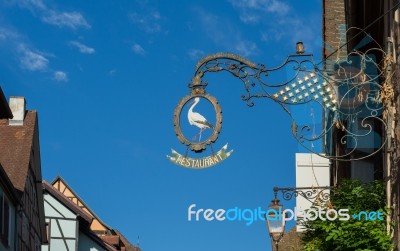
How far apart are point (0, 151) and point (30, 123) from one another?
2.20 m

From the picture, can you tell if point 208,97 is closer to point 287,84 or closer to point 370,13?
point 287,84

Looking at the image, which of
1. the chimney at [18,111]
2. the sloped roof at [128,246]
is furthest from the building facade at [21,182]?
the sloped roof at [128,246]

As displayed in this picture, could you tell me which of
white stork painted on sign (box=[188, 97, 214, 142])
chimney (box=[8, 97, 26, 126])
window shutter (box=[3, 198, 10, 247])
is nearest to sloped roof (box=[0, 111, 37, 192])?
chimney (box=[8, 97, 26, 126])

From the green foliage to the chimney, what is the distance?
63.7 ft

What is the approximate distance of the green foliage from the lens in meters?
14.0

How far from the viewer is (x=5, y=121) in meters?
34.0

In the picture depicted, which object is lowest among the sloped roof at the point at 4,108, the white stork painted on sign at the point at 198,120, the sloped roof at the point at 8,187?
the white stork painted on sign at the point at 198,120

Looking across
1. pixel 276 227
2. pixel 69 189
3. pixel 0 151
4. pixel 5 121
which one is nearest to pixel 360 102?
pixel 276 227

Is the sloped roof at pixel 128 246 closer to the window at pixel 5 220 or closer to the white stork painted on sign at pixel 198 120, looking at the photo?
the window at pixel 5 220

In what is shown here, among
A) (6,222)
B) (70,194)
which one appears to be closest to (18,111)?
(6,222)

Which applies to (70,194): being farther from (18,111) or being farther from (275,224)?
(275,224)

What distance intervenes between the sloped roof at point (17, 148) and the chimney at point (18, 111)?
145mm

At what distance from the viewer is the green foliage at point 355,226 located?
14016 millimetres

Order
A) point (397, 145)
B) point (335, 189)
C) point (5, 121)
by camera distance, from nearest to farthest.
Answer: point (397, 145) → point (335, 189) → point (5, 121)
